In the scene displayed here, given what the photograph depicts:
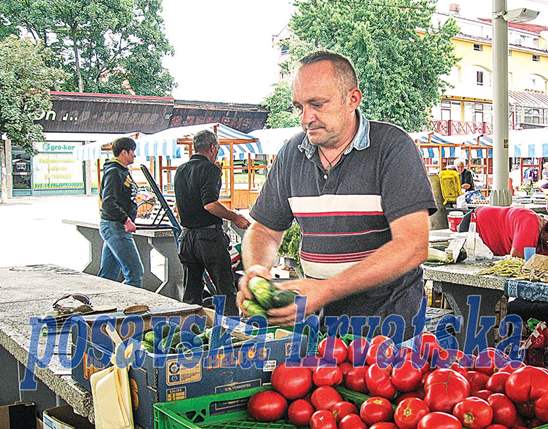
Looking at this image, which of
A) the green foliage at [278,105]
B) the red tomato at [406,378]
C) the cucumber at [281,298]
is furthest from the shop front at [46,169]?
the red tomato at [406,378]

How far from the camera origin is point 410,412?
163cm

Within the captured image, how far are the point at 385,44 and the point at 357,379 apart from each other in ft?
66.4

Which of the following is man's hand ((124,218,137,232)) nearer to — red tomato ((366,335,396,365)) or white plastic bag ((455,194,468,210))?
red tomato ((366,335,396,365))

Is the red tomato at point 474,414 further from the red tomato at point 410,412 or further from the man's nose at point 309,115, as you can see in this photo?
the man's nose at point 309,115

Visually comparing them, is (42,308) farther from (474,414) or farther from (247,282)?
(474,414)

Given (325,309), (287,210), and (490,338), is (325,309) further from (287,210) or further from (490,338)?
(490,338)

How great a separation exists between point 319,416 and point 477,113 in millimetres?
34265

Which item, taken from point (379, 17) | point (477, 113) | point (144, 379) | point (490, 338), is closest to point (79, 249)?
point (490, 338)

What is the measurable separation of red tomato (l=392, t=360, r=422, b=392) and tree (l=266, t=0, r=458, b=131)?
19033mm

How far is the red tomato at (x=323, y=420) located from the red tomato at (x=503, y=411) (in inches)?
14.5

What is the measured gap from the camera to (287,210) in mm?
2867

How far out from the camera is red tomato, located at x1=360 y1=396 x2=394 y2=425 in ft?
5.50

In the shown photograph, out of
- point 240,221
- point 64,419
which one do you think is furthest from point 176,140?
point 64,419

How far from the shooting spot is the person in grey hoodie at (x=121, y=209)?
7.17 metres
